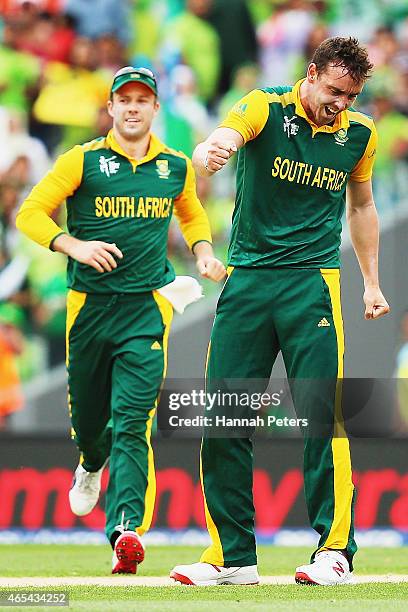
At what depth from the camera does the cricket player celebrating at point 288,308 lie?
5.56 m

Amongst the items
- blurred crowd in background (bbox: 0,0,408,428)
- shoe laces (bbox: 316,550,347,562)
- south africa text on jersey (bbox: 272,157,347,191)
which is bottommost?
shoe laces (bbox: 316,550,347,562)

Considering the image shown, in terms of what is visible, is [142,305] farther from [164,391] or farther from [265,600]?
[265,600]

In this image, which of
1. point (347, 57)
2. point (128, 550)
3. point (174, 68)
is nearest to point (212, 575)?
point (128, 550)

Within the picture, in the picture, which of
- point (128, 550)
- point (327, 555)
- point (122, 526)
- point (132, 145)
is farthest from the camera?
point (132, 145)

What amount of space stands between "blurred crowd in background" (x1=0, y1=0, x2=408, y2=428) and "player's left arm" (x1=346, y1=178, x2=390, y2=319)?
427 centimetres

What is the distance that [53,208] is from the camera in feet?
21.7

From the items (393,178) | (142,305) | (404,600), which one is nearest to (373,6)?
(393,178)

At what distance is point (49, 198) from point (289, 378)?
170 cm

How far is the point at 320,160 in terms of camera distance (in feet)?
18.4

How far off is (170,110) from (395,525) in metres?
3.69

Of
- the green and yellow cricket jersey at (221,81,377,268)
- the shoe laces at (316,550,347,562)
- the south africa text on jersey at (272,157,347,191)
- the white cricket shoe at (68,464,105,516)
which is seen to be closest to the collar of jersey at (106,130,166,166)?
the green and yellow cricket jersey at (221,81,377,268)

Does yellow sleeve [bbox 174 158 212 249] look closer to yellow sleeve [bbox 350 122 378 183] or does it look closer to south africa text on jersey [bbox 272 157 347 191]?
yellow sleeve [bbox 350 122 378 183]

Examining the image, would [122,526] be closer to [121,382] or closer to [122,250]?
[121,382]

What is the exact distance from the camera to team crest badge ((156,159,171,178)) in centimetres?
686
